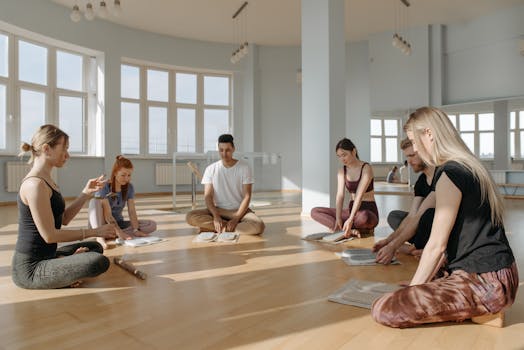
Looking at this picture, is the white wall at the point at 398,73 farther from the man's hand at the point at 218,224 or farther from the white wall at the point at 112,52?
the man's hand at the point at 218,224

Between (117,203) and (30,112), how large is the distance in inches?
215

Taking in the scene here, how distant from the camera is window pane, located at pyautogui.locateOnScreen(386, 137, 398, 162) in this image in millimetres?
11316

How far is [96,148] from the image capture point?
9031 millimetres

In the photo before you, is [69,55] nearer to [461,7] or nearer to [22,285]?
[22,285]

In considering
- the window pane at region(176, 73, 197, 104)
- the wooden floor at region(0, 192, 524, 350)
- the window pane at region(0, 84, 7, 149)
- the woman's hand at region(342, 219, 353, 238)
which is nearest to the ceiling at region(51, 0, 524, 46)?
the window pane at region(176, 73, 197, 104)

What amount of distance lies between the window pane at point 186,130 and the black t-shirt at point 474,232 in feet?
30.5

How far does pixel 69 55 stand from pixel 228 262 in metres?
7.64

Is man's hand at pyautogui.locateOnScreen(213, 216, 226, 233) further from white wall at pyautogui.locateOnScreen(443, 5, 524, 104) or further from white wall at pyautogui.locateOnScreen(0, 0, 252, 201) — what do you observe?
white wall at pyautogui.locateOnScreen(443, 5, 524, 104)

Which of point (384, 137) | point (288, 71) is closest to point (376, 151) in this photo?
point (384, 137)

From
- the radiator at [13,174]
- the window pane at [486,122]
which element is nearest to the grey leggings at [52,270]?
the radiator at [13,174]

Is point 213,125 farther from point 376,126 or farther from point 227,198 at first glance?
point 227,198

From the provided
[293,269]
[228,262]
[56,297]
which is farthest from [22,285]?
[293,269]

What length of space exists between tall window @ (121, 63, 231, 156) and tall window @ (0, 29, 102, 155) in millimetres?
949

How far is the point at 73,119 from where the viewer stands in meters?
8.83
